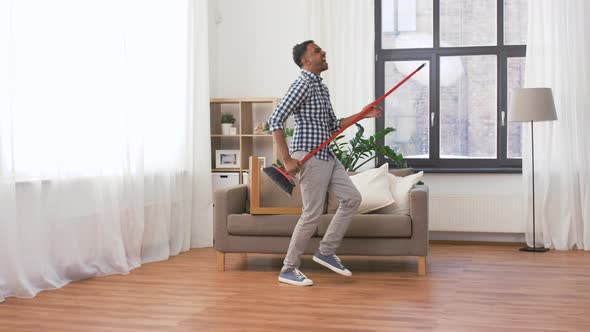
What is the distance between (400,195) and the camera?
4.95 m

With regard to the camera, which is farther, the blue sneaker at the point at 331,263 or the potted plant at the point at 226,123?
the potted plant at the point at 226,123

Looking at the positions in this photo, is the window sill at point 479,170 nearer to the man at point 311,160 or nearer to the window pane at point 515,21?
the window pane at point 515,21

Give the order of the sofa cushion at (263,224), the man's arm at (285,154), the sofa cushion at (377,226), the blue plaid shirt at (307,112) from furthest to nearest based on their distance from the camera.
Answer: the sofa cushion at (263,224)
the sofa cushion at (377,226)
the blue plaid shirt at (307,112)
the man's arm at (285,154)

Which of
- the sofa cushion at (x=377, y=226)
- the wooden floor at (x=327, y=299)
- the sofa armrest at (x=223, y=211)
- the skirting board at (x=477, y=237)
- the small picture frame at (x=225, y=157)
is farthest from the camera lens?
the small picture frame at (x=225, y=157)

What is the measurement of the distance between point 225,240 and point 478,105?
9.64ft

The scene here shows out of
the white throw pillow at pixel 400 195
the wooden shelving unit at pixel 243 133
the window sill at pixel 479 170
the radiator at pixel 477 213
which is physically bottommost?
the radiator at pixel 477 213

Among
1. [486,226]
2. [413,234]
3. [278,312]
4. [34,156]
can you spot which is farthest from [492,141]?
[34,156]

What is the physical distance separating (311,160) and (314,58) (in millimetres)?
604

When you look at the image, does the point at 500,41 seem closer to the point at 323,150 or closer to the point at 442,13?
the point at 442,13

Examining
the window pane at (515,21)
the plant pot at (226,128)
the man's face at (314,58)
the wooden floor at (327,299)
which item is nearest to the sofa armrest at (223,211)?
the wooden floor at (327,299)

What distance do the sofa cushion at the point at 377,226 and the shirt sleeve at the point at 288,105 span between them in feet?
2.79

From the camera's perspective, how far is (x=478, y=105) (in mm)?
6707

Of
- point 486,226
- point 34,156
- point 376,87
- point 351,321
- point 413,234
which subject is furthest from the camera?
point 376,87

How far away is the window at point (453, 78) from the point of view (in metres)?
6.61
